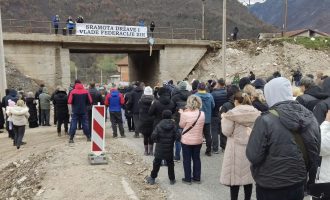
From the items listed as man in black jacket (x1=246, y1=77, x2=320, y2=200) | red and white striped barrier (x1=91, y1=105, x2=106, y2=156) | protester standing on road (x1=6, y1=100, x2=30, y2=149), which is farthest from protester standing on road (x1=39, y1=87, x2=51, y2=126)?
man in black jacket (x1=246, y1=77, x2=320, y2=200)

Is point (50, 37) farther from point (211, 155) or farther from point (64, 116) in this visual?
Answer: point (211, 155)

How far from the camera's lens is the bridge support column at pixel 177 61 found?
2942cm

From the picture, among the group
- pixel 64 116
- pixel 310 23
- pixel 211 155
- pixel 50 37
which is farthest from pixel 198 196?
pixel 310 23

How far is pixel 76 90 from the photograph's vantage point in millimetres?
11719

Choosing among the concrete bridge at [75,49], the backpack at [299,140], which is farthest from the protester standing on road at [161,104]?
the concrete bridge at [75,49]

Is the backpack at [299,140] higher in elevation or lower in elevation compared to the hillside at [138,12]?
lower

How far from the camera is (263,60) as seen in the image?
101 ft

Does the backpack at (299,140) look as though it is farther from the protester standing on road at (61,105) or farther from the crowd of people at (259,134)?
the protester standing on road at (61,105)

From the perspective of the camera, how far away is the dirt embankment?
3025 cm

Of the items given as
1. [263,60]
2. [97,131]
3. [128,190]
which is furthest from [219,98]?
[263,60]

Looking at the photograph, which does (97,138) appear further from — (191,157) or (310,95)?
(310,95)

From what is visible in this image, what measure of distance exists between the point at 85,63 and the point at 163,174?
315 feet

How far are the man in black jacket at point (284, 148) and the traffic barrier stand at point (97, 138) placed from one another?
212 inches

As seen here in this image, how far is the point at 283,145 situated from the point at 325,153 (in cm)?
89
